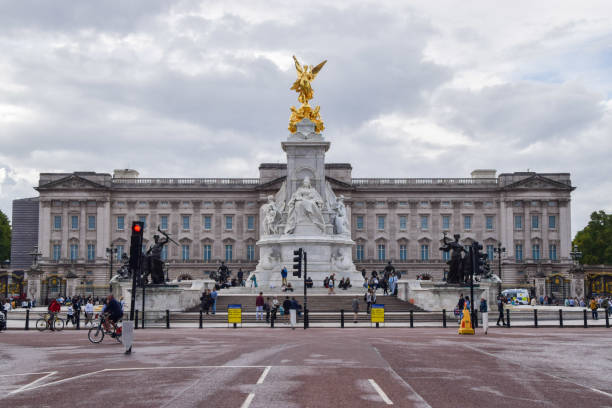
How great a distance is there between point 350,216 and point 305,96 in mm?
54892

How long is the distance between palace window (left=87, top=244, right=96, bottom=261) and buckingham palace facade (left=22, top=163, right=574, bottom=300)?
0.51 feet

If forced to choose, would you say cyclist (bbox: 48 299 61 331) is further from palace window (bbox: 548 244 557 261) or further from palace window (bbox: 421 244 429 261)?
palace window (bbox: 548 244 557 261)

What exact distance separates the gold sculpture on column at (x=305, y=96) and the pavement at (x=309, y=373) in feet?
102

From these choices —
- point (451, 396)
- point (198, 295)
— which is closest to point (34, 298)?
point (198, 295)

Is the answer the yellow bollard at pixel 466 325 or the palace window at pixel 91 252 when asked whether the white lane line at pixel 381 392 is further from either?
the palace window at pixel 91 252

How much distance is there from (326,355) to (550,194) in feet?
316

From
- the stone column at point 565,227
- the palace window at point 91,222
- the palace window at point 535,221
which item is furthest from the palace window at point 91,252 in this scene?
the stone column at point 565,227

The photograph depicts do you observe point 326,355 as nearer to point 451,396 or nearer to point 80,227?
point 451,396

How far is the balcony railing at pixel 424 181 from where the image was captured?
11158 centimetres

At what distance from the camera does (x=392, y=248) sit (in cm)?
11075

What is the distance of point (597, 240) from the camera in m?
107

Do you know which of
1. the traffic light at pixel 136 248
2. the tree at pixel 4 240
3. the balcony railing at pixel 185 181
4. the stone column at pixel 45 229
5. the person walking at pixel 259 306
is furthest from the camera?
the tree at pixel 4 240

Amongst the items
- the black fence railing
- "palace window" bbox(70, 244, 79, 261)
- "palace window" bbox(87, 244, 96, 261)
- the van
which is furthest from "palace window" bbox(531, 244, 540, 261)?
the black fence railing

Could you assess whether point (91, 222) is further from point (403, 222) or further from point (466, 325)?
point (466, 325)
